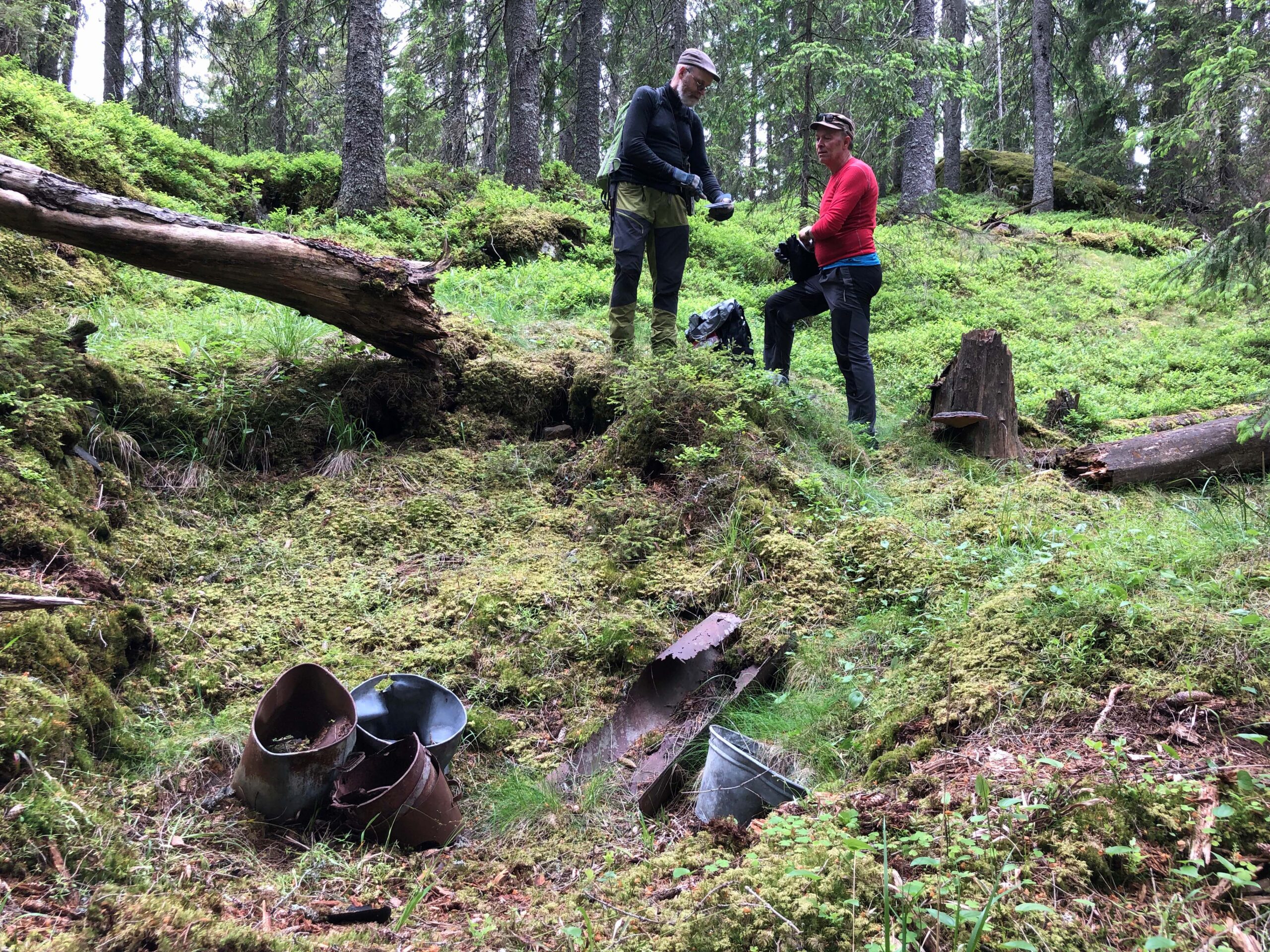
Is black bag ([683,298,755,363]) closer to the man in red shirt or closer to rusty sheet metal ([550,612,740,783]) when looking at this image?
the man in red shirt

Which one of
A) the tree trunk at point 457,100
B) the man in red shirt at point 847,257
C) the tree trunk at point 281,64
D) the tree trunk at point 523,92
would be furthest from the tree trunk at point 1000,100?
the man in red shirt at point 847,257

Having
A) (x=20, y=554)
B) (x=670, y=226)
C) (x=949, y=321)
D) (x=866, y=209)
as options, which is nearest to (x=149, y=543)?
(x=20, y=554)

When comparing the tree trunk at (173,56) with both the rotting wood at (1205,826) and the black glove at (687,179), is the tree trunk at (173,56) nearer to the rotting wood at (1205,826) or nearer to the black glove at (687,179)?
the black glove at (687,179)

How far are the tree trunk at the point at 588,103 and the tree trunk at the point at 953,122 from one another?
34.5ft

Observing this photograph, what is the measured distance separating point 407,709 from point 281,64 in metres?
16.4

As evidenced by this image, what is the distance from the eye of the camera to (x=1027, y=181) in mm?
20250

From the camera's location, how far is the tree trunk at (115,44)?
15602 millimetres

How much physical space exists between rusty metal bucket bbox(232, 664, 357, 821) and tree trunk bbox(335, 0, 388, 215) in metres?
9.36

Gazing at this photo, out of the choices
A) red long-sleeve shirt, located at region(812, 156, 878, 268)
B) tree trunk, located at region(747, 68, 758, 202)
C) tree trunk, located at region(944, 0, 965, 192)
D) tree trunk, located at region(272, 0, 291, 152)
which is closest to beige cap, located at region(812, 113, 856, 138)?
red long-sleeve shirt, located at region(812, 156, 878, 268)

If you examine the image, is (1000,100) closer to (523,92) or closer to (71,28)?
(523,92)

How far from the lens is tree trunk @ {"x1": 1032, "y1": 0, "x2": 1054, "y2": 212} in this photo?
18.0 metres

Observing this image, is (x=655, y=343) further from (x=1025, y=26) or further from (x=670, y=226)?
(x=1025, y=26)

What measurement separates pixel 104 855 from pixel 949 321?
10353mm

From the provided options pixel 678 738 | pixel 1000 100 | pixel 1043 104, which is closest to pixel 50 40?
pixel 678 738
